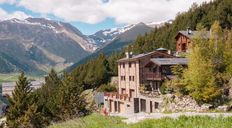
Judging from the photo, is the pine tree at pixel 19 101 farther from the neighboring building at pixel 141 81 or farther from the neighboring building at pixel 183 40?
the neighboring building at pixel 183 40

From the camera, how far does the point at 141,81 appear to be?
7050 cm

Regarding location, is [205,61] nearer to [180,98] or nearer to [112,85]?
[180,98]

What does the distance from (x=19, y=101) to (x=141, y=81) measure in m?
24.9

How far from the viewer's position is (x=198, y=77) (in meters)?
42.4

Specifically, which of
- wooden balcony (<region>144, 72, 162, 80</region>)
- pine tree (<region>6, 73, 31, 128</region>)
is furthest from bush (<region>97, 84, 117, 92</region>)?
wooden balcony (<region>144, 72, 162, 80</region>)

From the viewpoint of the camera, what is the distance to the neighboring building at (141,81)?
6257 cm

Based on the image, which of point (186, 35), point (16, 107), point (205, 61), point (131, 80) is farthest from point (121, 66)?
point (205, 61)

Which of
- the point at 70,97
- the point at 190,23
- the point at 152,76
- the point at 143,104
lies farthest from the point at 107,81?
the point at 143,104

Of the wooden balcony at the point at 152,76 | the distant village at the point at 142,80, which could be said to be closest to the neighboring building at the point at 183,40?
the distant village at the point at 142,80

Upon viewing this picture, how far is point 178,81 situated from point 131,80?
26.4m

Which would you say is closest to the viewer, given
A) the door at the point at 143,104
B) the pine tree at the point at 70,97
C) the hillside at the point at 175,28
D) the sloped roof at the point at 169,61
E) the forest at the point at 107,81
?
the forest at the point at 107,81

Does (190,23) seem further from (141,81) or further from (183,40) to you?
(141,81)

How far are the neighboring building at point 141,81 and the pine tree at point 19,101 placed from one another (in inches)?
623

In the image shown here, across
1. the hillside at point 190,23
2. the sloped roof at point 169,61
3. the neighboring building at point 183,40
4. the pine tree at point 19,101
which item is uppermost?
the hillside at point 190,23
